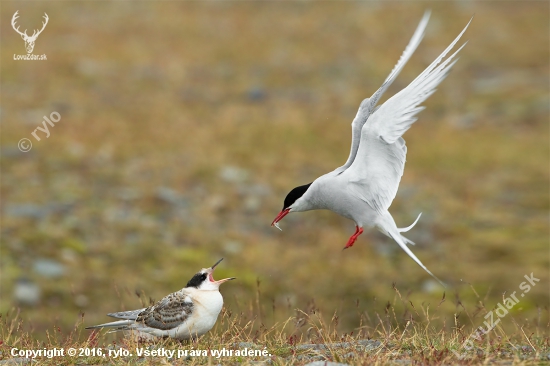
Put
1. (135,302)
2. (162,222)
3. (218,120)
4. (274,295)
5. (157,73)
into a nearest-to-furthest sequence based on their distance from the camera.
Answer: (135,302)
(274,295)
(162,222)
(218,120)
(157,73)

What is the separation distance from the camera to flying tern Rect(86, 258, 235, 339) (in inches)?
253

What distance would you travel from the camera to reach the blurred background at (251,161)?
12750 mm

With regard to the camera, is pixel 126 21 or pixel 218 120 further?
pixel 126 21

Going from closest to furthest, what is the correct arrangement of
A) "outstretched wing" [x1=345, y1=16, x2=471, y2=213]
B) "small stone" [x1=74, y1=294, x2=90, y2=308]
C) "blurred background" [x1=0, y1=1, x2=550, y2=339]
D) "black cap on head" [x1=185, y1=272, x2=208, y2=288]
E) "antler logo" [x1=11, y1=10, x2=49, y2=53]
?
1. "outstretched wing" [x1=345, y1=16, x2=471, y2=213]
2. "black cap on head" [x1=185, y1=272, x2=208, y2=288]
3. "small stone" [x1=74, y1=294, x2=90, y2=308]
4. "blurred background" [x1=0, y1=1, x2=550, y2=339]
5. "antler logo" [x1=11, y1=10, x2=49, y2=53]

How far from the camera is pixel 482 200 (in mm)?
16875

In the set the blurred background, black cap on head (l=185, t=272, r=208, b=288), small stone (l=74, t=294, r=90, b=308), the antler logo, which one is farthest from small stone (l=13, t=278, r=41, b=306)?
the antler logo

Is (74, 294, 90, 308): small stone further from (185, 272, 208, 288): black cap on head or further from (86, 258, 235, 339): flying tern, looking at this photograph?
(185, 272, 208, 288): black cap on head

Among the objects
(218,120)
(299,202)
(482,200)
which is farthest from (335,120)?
(299,202)

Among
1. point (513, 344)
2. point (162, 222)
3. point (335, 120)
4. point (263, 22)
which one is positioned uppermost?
point (263, 22)

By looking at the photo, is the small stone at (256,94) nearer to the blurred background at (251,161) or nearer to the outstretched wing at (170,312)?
the blurred background at (251,161)

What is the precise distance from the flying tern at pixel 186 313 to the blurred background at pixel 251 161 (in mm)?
501

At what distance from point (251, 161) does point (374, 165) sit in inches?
451

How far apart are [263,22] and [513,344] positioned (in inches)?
1030

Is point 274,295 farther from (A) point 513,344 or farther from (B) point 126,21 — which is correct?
(B) point 126,21
